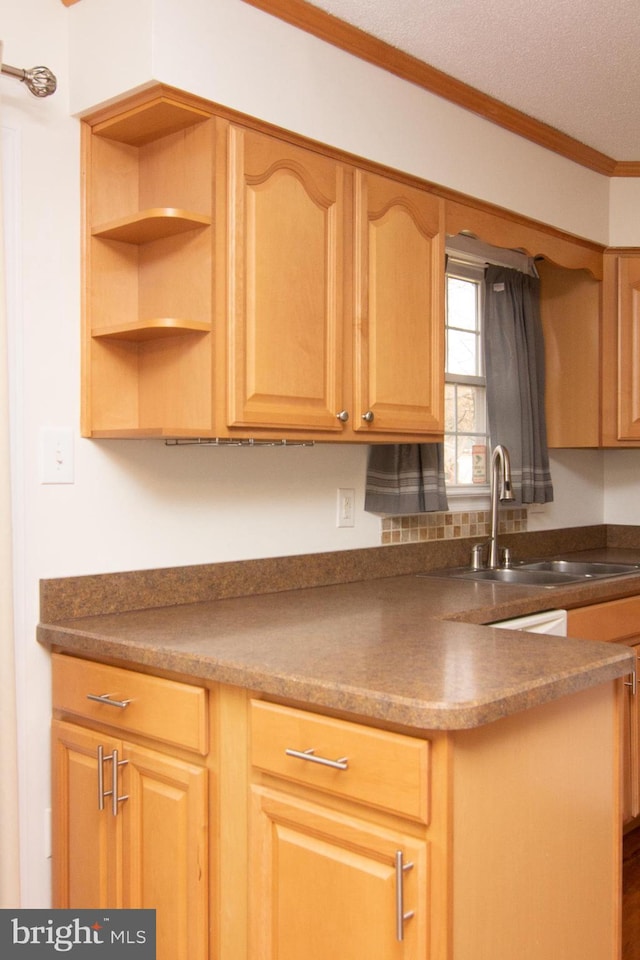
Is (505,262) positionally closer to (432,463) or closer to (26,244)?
(432,463)

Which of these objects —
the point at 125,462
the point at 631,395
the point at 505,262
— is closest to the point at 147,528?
the point at 125,462

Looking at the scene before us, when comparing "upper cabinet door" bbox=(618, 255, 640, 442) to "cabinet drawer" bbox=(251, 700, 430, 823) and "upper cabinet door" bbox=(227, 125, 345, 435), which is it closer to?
"upper cabinet door" bbox=(227, 125, 345, 435)

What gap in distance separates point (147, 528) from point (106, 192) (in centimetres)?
84

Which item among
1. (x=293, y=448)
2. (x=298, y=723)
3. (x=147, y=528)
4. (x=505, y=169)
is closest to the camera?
(x=298, y=723)

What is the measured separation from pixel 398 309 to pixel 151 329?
80 centimetres

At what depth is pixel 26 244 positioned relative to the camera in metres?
2.10

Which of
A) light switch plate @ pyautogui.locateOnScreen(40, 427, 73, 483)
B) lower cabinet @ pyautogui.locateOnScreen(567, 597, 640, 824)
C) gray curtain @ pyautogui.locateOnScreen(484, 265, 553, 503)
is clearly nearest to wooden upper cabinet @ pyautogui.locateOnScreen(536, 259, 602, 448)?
gray curtain @ pyautogui.locateOnScreen(484, 265, 553, 503)

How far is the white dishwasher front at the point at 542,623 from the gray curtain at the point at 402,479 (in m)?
0.57

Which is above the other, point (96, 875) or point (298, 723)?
point (298, 723)

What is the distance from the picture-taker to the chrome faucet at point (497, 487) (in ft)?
10.2

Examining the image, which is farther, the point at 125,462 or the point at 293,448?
the point at 293,448

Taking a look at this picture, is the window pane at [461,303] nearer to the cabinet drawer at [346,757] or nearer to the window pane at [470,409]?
the window pane at [470,409]

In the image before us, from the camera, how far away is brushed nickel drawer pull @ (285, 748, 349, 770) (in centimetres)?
153

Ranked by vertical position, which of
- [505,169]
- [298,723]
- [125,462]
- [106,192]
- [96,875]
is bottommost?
[96,875]
